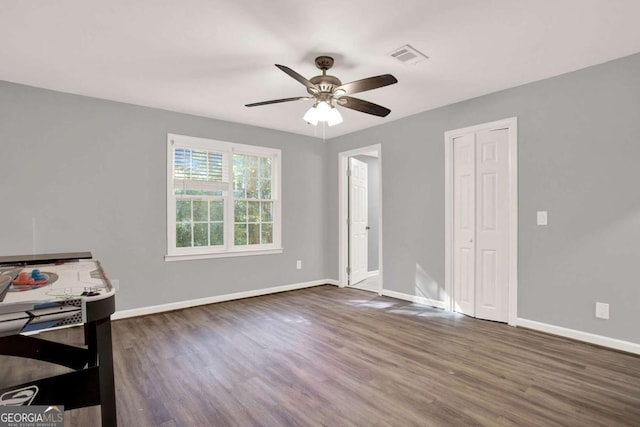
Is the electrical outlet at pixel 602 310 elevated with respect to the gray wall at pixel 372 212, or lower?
lower

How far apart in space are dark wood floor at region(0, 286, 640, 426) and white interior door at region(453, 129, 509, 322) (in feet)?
0.86

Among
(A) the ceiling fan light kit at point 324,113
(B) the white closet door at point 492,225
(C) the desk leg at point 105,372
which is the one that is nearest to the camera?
(C) the desk leg at point 105,372

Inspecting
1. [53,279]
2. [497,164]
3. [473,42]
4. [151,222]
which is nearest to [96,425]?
[53,279]

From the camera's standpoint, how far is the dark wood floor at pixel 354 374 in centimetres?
196

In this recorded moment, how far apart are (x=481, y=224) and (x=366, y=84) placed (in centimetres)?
225

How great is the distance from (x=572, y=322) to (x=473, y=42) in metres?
2.70

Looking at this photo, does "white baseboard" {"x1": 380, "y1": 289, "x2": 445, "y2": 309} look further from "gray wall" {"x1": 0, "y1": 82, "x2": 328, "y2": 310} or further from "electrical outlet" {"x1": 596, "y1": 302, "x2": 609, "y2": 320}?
"gray wall" {"x1": 0, "y1": 82, "x2": 328, "y2": 310}

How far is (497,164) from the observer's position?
143 inches

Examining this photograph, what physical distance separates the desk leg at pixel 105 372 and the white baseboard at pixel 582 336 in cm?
361

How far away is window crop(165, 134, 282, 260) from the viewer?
4254 mm

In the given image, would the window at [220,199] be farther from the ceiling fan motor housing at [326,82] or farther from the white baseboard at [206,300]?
the ceiling fan motor housing at [326,82]

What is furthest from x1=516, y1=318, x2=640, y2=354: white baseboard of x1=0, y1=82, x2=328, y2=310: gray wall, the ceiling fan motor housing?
x1=0, y1=82, x2=328, y2=310: gray wall

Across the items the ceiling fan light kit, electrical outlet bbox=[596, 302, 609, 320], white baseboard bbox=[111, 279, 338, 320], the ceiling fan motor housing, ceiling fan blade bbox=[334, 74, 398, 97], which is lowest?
white baseboard bbox=[111, 279, 338, 320]

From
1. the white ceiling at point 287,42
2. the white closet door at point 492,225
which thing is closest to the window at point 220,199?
the white ceiling at point 287,42
